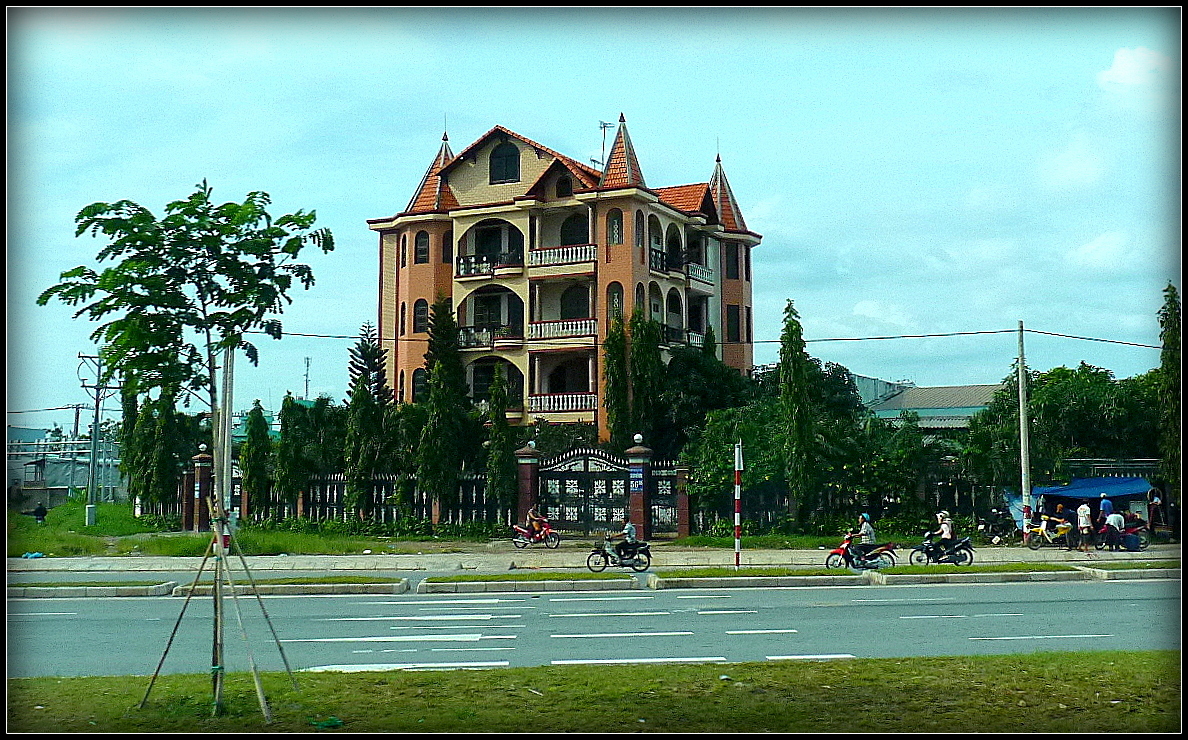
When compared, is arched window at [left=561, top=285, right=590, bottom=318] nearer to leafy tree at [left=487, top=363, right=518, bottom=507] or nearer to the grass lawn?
leafy tree at [left=487, top=363, right=518, bottom=507]

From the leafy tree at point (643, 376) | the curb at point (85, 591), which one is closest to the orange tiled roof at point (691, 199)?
the leafy tree at point (643, 376)

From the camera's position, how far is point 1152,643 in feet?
39.9

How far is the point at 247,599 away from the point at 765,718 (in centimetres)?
1241

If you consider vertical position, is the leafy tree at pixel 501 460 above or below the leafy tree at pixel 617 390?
below

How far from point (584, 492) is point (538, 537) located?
2.80 meters

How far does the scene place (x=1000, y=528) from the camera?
2902 cm

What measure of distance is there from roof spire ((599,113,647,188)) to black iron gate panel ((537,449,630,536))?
38.3 feet

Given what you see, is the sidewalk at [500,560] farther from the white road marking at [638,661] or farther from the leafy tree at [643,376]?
the white road marking at [638,661]

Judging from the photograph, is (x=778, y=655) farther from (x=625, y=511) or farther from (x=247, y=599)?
(x=625, y=511)

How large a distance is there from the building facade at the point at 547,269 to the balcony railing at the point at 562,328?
0.16 ft

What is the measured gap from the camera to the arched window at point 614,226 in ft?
126

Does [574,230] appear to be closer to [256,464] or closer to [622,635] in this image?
[256,464]

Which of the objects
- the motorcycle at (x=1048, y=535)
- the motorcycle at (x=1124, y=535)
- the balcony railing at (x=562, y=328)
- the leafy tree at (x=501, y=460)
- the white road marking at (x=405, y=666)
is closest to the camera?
the white road marking at (x=405, y=666)

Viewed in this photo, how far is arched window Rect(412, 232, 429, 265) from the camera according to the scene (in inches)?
1688
